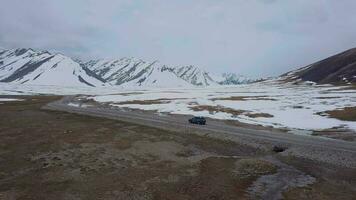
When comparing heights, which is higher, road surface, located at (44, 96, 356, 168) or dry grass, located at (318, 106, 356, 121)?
dry grass, located at (318, 106, 356, 121)

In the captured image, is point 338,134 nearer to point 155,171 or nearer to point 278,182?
point 278,182

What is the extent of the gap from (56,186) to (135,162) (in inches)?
436

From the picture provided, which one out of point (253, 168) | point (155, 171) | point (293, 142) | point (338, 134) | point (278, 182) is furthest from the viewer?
point (338, 134)

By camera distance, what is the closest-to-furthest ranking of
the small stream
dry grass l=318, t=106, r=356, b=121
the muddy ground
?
the small stream, the muddy ground, dry grass l=318, t=106, r=356, b=121

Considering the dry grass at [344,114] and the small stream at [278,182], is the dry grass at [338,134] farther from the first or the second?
the small stream at [278,182]

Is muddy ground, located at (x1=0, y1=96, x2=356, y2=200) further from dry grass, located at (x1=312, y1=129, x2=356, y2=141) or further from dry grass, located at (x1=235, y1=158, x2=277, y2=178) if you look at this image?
dry grass, located at (x1=312, y1=129, x2=356, y2=141)

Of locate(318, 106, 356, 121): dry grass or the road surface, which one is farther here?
locate(318, 106, 356, 121): dry grass

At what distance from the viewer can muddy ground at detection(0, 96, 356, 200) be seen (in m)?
30.2

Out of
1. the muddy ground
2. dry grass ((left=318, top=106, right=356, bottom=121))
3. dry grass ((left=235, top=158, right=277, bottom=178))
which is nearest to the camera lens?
the muddy ground

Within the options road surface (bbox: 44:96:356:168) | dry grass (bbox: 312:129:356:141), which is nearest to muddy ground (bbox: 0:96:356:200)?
road surface (bbox: 44:96:356:168)

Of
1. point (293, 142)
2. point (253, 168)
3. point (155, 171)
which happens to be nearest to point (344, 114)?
point (293, 142)

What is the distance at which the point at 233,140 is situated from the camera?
182ft

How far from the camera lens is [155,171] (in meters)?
37.1

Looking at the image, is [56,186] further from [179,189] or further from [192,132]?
[192,132]
